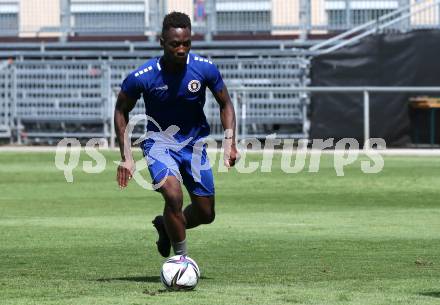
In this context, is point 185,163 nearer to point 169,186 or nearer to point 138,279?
point 169,186

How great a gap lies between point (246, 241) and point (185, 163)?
3.15 metres

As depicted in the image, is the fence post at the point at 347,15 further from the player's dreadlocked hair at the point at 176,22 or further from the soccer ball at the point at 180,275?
the soccer ball at the point at 180,275

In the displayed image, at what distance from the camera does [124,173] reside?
9.79 metres

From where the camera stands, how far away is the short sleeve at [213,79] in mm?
10141

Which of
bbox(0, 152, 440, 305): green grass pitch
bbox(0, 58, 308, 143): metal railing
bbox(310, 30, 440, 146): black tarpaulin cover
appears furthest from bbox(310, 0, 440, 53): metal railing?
bbox(0, 152, 440, 305): green grass pitch

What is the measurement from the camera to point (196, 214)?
34.8ft

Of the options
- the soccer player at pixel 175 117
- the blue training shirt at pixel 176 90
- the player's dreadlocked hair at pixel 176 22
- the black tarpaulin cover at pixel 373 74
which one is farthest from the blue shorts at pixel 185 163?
the black tarpaulin cover at pixel 373 74

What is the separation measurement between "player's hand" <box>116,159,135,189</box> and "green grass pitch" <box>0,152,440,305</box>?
0.78 m

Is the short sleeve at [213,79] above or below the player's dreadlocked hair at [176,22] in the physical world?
below

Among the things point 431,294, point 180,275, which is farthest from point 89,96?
point 431,294

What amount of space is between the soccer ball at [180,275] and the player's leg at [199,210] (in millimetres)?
1042

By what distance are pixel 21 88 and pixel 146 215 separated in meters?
20.1

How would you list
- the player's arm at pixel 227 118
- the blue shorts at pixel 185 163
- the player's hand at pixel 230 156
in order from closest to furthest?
the player's hand at pixel 230 156 → the blue shorts at pixel 185 163 → the player's arm at pixel 227 118

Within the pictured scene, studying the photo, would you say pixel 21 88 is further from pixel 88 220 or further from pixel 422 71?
pixel 88 220
